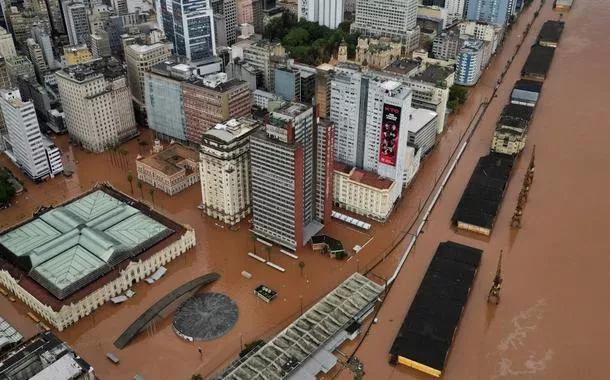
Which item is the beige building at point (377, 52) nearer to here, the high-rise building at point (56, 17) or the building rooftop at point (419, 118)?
the building rooftop at point (419, 118)

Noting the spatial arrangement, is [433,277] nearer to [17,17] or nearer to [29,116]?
[29,116]

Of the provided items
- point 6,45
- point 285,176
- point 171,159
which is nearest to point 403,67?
point 171,159

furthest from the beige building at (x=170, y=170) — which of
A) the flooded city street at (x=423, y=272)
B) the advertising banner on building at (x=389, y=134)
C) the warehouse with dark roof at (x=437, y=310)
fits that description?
the warehouse with dark roof at (x=437, y=310)

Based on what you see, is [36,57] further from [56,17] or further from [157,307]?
[157,307]

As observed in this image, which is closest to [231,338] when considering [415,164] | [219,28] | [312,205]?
[312,205]

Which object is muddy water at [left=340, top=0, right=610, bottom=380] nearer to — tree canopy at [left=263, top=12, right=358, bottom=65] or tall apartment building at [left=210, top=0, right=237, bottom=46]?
tree canopy at [left=263, top=12, right=358, bottom=65]

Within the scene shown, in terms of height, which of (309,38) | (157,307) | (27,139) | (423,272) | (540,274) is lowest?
(540,274)

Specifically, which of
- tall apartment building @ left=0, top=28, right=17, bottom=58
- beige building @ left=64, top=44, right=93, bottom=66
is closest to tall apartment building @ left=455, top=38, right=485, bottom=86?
beige building @ left=64, top=44, right=93, bottom=66

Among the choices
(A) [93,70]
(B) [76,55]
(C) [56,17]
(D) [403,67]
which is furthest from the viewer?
(C) [56,17]
